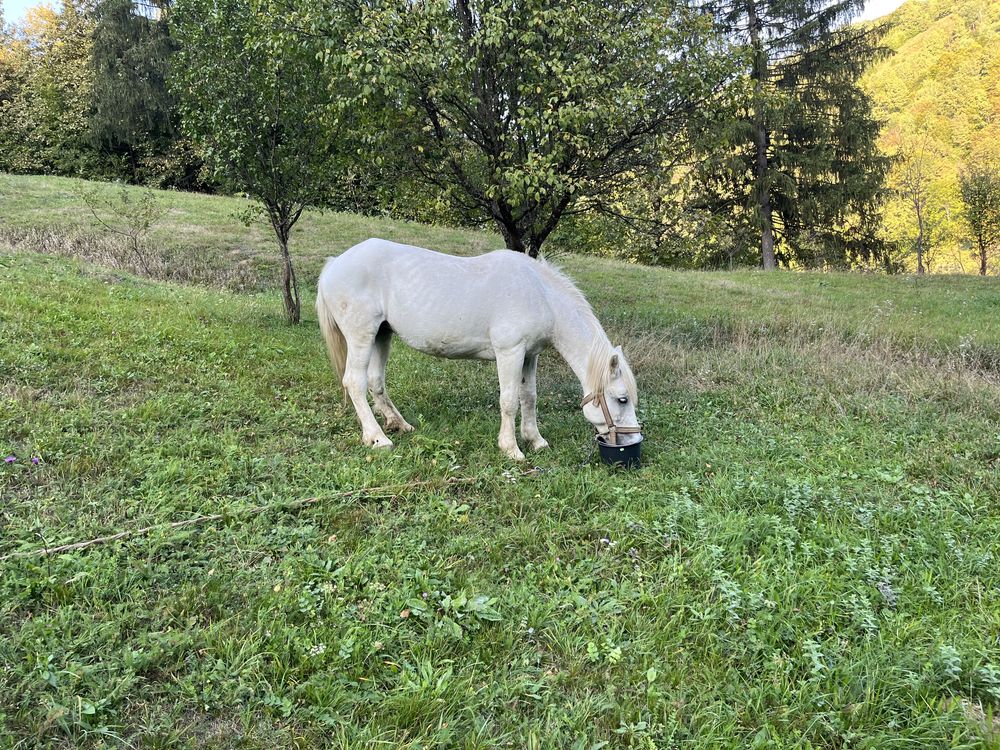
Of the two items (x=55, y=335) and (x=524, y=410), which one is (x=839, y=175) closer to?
(x=524, y=410)

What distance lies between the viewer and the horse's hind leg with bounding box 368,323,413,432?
5.33 m

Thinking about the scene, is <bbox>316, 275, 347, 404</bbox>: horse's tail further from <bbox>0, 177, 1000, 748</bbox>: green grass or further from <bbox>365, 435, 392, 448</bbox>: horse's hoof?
<bbox>365, 435, 392, 448</bbox>: horse's hoof

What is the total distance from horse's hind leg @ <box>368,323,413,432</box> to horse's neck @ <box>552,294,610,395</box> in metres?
1.67

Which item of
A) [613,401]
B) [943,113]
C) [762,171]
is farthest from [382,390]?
[943,113]

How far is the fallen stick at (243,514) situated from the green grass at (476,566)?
46mm

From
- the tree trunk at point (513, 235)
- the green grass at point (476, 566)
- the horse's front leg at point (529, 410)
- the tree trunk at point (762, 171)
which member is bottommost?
the green grass at point (476, 566)

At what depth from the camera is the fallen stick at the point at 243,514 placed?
294cm

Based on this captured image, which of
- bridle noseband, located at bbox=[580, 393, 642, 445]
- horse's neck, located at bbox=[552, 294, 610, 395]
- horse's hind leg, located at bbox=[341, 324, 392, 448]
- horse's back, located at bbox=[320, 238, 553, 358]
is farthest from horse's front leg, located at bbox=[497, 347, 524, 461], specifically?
horse's hind leg, located at bbox=[341, 324, 392, 448]

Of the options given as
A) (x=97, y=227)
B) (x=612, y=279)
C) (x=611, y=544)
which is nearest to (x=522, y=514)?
(x=611, y=544)

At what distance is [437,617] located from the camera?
276 cm

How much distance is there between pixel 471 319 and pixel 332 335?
148 centimetres

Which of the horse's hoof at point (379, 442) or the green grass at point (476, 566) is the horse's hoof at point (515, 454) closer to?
the green grass at point (476, 566)

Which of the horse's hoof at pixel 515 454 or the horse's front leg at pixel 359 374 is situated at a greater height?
the horse's front leg at pixel 359 374

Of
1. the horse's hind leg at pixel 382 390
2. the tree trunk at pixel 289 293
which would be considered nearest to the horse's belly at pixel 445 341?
the horse's hind leg at pixel 382 390
